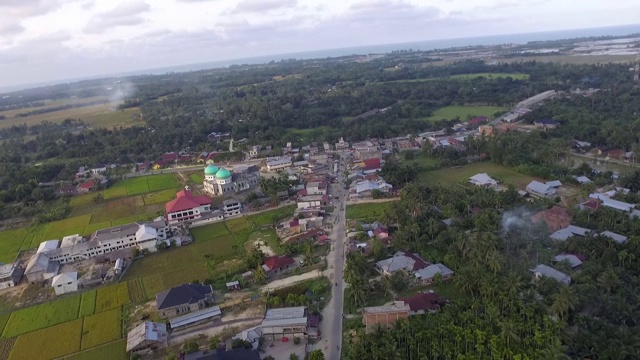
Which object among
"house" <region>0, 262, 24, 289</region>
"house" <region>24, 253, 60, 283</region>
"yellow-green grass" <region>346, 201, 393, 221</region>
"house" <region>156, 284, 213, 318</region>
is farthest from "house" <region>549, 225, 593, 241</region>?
"house" <region>0, 262, 24, 289</region>

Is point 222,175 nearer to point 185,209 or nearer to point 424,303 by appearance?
point 185,209

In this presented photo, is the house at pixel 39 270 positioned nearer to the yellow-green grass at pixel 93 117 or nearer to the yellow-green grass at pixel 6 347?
A: the yellow-green grass at pixel 6 347

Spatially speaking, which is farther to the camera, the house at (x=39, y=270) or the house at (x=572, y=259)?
the house at (x=39, y=270)

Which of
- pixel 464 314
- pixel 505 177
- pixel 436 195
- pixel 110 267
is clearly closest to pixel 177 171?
pixel 110 267

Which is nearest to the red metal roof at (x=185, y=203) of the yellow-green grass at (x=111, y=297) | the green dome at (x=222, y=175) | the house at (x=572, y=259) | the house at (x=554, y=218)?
the green dome at (x=222, y=175)

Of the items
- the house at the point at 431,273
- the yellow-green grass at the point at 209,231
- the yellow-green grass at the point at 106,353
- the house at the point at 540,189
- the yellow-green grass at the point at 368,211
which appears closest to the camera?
the yellow-green grass at the point at 106,353

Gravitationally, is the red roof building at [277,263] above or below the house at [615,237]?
below

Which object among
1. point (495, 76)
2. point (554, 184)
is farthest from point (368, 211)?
point (495, 76)
